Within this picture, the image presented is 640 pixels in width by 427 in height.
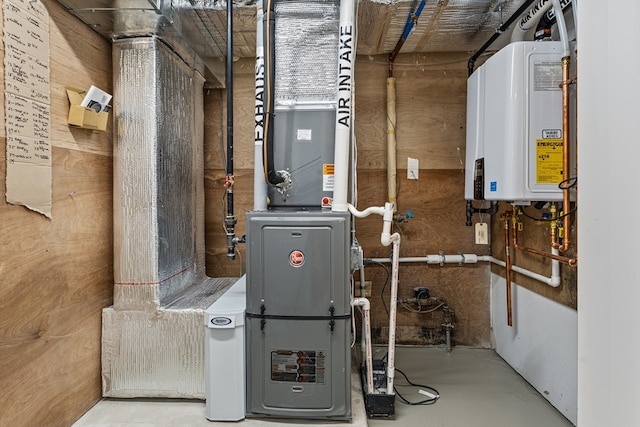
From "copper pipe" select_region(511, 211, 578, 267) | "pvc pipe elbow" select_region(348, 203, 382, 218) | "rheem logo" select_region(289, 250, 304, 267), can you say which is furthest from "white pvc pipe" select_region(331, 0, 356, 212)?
"copper pipe" select_region(511, 211, 578, 267)

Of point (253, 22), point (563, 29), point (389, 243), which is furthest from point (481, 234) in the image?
point (253, 22)

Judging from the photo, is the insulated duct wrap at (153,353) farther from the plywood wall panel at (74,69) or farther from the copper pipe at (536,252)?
the copper pipe at (536,252)

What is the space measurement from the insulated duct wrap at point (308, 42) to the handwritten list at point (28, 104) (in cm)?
105

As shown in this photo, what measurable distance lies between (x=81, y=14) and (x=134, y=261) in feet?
4.10

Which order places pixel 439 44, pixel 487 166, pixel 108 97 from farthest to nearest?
pixel 439 44, pixel 487 166, pixel 108 97

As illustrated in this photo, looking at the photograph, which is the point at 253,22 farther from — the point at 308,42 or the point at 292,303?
the point at 292,303

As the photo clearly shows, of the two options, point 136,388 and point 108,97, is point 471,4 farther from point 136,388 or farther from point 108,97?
point 136,388

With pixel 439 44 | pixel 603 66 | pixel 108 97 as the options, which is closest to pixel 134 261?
pixel 108 97

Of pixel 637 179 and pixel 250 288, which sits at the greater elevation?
pixel 637 179

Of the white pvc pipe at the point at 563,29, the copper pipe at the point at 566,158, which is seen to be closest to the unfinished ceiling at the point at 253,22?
the white pvc pipe at the point at 563,29

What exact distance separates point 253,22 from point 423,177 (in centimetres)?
159

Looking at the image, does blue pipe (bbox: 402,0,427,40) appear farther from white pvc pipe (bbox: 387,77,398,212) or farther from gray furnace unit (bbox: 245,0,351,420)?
gray furnace unit (bbox: 245,0,351,420)

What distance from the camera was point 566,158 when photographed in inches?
68.6

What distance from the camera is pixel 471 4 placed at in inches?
79.8
